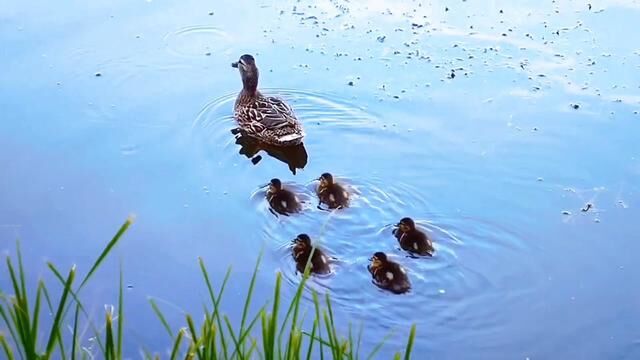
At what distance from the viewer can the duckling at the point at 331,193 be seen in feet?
14.3

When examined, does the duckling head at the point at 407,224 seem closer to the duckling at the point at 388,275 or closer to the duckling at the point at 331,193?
the duckling at the point at 388,275

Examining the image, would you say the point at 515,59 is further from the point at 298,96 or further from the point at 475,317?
the point at 475,317

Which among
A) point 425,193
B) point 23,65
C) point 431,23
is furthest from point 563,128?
point 23,65

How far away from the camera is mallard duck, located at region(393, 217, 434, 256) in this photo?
4094mm

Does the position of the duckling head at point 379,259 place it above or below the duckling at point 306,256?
above

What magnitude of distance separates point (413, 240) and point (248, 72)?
68.5 inches

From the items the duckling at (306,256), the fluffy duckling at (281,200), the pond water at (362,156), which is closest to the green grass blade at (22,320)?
the pond water at (362,156)

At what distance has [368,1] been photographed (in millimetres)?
6516

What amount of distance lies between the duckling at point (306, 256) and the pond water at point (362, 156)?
2.5 inches

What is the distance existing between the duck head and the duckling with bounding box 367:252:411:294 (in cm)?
178

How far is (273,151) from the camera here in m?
5.21

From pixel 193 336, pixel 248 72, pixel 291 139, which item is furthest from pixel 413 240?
pixel 193 336

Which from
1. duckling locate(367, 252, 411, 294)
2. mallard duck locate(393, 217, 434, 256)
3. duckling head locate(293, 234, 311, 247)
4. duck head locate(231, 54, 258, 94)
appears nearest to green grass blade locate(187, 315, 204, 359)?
duckling locate(367, 252, 411, 294)

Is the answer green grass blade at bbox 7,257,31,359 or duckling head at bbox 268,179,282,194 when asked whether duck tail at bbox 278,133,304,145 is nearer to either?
duckling head at bbox 268,179,282,194
